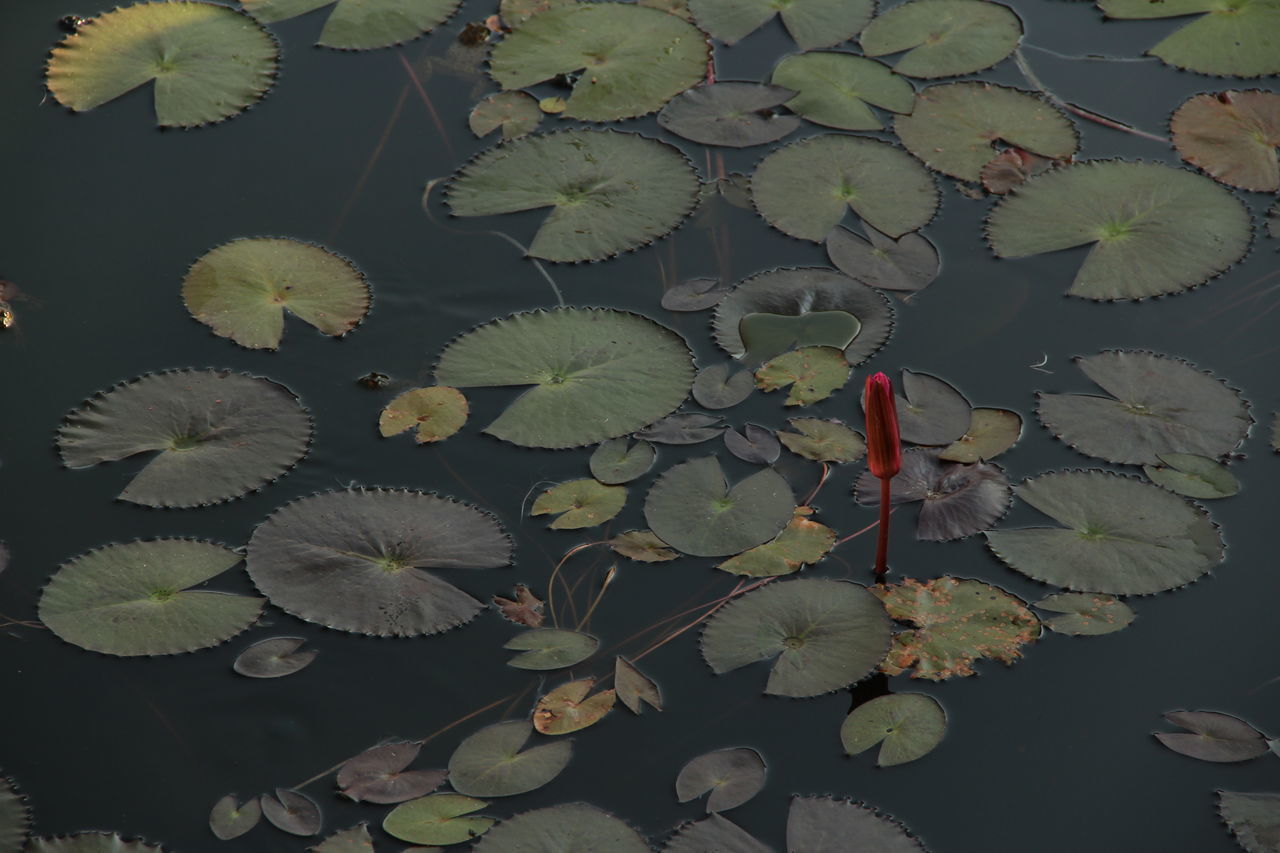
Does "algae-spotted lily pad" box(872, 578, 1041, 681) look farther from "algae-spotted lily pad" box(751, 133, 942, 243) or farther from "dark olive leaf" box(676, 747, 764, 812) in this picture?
"algae-spotted lily pad" box(751, 133, 942, 243)

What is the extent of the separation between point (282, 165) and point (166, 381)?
39.9 inches

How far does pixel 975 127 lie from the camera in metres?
4.10

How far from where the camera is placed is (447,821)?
8.16ft

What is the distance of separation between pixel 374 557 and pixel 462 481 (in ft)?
1.07

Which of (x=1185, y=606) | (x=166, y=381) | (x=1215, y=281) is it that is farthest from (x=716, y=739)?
(x=1215, y=281)

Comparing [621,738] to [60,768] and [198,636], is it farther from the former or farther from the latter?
[60,768]

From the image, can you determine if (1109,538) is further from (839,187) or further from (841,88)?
(841,88)

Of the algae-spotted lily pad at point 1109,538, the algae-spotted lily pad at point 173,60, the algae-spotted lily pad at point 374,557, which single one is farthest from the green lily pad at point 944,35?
the algae-spotted lily pad at point 374,557

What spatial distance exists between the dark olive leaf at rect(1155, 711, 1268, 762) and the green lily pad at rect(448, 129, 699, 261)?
200 cm

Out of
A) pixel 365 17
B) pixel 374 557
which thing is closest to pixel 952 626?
pixel 374 557

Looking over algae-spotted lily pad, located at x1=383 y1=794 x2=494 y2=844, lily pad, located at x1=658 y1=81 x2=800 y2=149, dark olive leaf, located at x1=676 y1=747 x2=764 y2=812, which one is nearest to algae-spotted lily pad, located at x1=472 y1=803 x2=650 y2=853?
algae-spotted lily pad, located at x1=383 y1=794 x2=494 y2=844

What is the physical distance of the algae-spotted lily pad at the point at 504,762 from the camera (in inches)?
100

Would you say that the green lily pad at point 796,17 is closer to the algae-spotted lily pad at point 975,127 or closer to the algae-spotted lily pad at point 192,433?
the algae-spotted lily pad at point 975,127

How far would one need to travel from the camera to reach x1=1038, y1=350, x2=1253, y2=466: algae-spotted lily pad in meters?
3.19
